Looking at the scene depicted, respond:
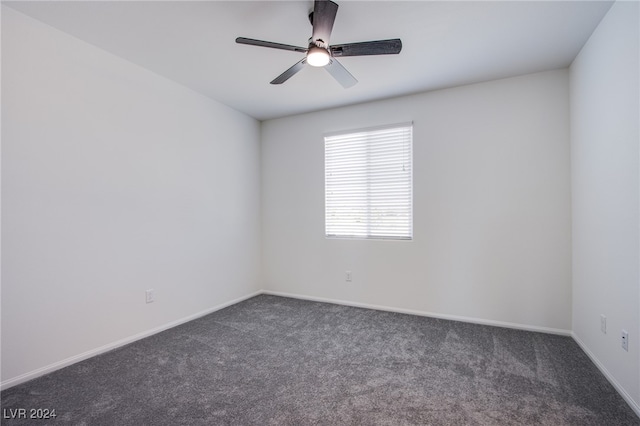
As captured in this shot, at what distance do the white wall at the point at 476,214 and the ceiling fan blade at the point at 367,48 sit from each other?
1.60 metres

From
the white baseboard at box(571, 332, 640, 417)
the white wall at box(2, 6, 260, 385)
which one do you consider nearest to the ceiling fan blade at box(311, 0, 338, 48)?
the white wall at box(2, 6, 260, 385)

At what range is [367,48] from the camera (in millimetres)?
1939

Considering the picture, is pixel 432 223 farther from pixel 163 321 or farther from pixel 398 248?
pixel 163 321

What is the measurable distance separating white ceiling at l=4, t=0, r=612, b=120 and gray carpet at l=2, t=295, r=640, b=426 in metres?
2.56

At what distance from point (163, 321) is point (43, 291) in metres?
1.10

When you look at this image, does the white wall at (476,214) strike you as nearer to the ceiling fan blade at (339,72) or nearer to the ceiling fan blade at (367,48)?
the ceiling fan blade at (339,72)

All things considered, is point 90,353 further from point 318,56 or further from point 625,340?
point 625,340

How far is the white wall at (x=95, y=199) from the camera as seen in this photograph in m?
2.03

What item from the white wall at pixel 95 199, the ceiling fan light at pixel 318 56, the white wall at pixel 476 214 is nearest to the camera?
the ceiling fan light at pixel 318 56

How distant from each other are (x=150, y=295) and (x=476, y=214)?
136 inches

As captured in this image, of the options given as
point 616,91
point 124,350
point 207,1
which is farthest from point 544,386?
point 207,1

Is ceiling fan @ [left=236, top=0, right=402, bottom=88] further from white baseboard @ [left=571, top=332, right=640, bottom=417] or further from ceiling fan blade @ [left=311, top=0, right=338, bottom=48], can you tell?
white baseboard @ [left=571, top=332, right=640, bottom=417]

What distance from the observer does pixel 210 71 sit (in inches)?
113

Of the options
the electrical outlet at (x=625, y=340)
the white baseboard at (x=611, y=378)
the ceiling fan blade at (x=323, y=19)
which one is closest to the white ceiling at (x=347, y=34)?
the ceiling fan blade at (x=323, y=19)
